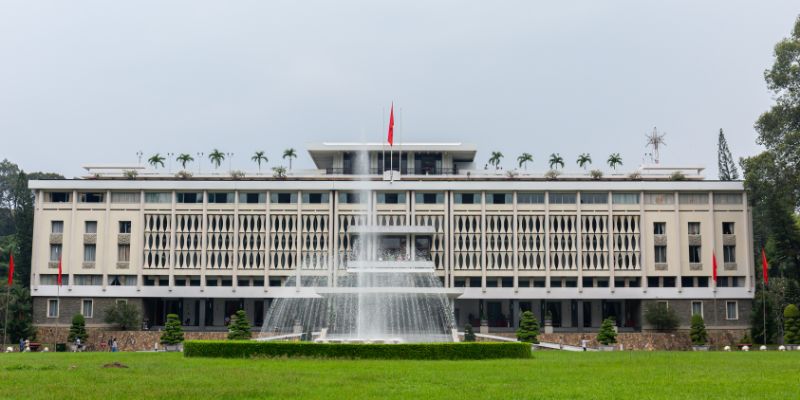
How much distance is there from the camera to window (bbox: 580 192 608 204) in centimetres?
6294

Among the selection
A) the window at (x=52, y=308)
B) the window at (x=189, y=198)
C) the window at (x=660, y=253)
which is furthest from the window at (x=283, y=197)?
the window at (x=660, y=253)

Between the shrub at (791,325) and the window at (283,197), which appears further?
the window at (283,197)

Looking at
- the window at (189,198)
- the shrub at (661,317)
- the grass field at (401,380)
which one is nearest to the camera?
the grass field at (401,380)

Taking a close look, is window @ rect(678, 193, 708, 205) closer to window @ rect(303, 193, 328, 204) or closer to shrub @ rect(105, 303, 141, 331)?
window @ rect(303, 193, 328, 204)

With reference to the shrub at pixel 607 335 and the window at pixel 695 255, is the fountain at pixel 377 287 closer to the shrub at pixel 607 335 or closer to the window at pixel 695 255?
the shrub at pixel 607 335

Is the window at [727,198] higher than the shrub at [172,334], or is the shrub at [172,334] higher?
the window at [727,198]

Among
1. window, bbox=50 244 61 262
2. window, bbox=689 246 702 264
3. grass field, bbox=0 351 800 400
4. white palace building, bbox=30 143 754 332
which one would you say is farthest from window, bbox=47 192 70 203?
window, bbox=689 246 702 264

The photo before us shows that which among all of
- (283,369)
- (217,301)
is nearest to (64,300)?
(217,301)

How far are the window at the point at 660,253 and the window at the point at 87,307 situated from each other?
37.9 metres

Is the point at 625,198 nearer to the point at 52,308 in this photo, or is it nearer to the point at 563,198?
the point at 563,198

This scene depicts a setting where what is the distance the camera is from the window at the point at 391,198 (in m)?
63.7

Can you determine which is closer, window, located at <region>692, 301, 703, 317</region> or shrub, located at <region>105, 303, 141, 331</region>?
shrub, located at <region>105, 303, 141, 331</region>

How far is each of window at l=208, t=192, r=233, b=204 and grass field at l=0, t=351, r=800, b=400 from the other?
115 feet

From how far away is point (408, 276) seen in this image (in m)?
59.3
